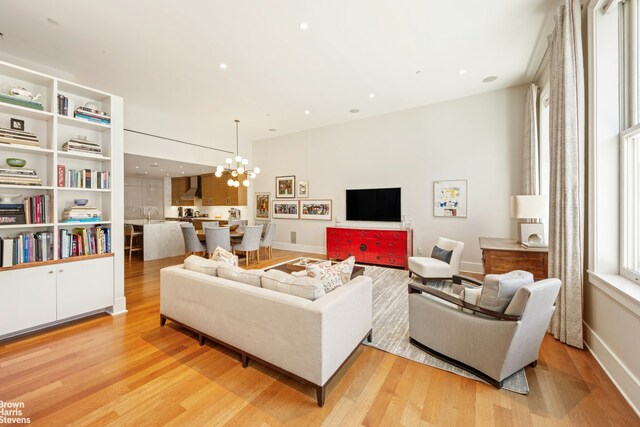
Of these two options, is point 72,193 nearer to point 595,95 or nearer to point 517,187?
point 595,95

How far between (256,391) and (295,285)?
0.81 meters

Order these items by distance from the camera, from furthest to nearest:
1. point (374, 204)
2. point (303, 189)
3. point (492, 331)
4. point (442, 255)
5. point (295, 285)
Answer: point (303, 189) < point (374, 204) < point (442, 255) < point (295, 285) < point (492, 331)

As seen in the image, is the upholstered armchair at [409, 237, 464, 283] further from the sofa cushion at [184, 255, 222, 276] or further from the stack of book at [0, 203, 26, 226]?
the stack of book at [0, 203, 26, 226]

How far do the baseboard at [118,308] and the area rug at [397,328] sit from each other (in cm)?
→ 309

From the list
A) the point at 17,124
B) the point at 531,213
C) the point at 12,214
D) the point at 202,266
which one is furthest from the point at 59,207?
the point at 531,213

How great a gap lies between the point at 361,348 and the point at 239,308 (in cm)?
124

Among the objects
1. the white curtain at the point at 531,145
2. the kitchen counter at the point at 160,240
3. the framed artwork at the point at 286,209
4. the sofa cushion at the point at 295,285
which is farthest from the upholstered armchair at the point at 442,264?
the kitchen counter at the point at 160,240

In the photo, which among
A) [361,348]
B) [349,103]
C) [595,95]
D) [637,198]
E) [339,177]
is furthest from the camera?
[339,177]

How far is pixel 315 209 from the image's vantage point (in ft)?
23.5

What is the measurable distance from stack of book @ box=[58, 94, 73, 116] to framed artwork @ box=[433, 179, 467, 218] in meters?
5.98

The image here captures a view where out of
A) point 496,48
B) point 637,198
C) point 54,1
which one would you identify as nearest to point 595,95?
point 637,198

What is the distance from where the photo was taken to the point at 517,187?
471 centimetres

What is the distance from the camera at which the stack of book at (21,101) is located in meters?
2.59

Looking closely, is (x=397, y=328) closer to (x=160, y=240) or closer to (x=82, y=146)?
(x=82, y=146)
